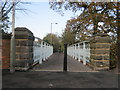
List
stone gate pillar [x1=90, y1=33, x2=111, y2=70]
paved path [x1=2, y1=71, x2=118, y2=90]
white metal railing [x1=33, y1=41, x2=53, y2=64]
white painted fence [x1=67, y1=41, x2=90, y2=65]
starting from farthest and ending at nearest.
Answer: white painted fence [x1=67, y1=41, x2=90, y2=65]
white metal railing [x1=33, y1=41, x2=53, y2=64]
stone gate pillar [x1=90, y1=33, x2=111, y2=70]
paved path [x1=2, y1=71, x2=118, y2=90]

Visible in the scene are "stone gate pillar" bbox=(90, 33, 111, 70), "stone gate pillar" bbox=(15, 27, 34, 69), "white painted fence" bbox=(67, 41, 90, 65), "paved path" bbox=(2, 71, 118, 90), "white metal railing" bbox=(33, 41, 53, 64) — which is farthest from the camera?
"white painted fence" bbox=(67, 41, 90, 65)

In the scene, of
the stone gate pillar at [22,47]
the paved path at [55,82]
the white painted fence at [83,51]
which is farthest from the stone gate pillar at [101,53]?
the stone gate pillar at [22,47]

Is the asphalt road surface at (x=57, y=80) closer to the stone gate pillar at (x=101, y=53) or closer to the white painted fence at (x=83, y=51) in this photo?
the stone gate pillar at (x=101, y=53)

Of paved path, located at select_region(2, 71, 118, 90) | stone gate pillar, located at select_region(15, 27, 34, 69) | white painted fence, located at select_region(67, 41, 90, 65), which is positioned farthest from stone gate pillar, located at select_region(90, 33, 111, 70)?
stone gate pillar, located at select_region(15, 27, 34, 69)

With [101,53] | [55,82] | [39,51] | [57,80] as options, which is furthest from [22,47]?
[101,53]

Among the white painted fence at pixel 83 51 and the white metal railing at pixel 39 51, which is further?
the white painted fence at pixel 83 51

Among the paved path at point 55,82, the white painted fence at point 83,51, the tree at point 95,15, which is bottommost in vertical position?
the paved path at point 55,82

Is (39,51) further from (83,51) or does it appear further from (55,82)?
(55,82)

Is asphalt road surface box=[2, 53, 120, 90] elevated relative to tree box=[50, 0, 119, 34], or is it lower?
lower

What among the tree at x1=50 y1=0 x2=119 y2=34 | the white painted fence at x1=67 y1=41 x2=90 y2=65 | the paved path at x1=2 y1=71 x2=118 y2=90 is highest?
the tree at x1=50 y1=0 x2=119 y2=34

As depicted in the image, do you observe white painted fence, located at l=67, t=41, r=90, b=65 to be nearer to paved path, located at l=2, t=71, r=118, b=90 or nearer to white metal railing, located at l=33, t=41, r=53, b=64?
white metal railing, located at l=33, t=41, r=53, b=64

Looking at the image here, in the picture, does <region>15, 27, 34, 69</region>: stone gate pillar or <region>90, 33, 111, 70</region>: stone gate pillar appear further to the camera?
<region>90, 33, 111, 70</region>: stone gate pillar

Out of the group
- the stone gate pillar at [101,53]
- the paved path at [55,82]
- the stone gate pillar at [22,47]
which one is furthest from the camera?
the stone gate pillar at [101,53]

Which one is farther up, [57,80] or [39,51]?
[39,51]
